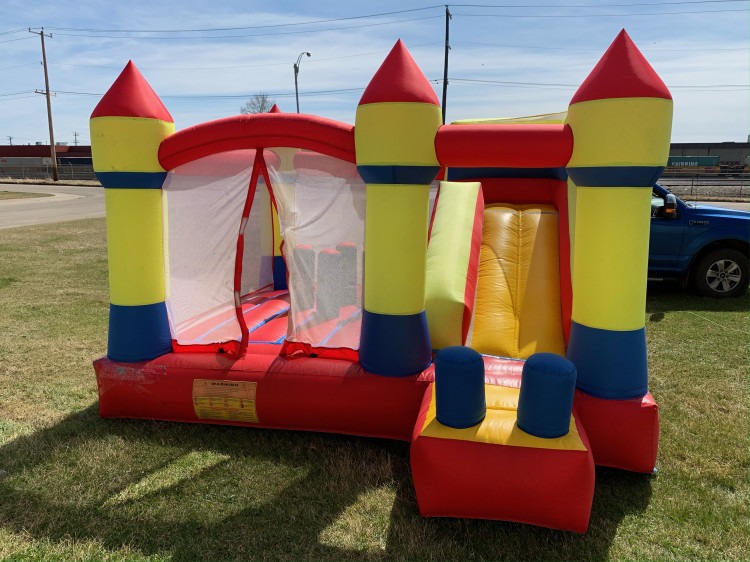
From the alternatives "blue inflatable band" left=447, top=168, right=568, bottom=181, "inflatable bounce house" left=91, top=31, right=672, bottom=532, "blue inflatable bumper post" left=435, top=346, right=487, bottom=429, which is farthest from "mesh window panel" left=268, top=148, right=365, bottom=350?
"blue inflatable band" left=447, top=168, right=568, bottom=181

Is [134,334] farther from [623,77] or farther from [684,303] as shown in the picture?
[684,303]

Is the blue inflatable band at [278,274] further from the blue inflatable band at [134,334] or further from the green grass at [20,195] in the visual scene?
the green grass at [20,195]

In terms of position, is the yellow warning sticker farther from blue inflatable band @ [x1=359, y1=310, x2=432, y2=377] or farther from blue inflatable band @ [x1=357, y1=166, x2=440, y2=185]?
blue inflatable band @ [x1=357, y1=166, x2=440, y2=185]

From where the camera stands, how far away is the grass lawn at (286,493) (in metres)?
2.76

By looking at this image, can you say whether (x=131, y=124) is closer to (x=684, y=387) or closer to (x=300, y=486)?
(x=300, y=486)

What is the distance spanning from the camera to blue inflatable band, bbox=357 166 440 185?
3436mm

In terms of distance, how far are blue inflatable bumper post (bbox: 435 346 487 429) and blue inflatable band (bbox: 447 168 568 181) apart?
272 cm

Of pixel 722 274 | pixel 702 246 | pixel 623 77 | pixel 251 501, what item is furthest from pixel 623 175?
pixel 722 274

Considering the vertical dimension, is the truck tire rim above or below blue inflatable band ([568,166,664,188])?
below

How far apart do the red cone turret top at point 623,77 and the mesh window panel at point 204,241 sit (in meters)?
2.33

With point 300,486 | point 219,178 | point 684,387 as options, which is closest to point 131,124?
point 219,178

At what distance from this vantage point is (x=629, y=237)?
3.20m

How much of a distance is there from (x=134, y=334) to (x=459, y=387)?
240cm

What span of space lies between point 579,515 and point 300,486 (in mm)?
1486
